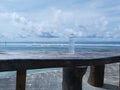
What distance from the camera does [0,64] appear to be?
4.97ft

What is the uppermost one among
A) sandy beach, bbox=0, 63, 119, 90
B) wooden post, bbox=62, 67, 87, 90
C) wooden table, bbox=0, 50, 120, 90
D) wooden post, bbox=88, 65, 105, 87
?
wooden table, bbox=0, 50, 120, 90

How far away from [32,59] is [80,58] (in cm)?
39

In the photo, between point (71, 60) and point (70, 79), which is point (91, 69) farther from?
point (71, 60)

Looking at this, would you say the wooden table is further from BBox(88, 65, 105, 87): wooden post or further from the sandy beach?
the sandy beach

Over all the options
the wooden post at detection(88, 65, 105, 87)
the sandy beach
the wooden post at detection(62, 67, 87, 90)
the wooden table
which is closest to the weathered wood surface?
the wooden table

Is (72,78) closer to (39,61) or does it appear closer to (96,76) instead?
(39,61)

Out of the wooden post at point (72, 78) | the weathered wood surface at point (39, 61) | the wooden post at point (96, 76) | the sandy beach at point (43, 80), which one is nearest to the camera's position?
the weathered wood surface at point (39, 61)

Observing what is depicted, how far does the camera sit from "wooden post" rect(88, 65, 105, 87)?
3.19 meters

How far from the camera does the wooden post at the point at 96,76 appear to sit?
319 centimetres

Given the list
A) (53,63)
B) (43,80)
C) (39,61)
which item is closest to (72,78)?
(53,63)

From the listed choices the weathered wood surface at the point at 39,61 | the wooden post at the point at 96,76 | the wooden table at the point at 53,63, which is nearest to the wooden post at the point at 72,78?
the wooden table at the point at 53,63

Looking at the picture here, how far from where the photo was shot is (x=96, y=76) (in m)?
3.23

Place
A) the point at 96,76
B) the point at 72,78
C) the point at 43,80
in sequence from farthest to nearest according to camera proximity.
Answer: the point at 43,80 → the point at 96,76 → the point at 72,78

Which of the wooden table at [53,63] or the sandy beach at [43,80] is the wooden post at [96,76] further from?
the sandy beach at [43,80]
